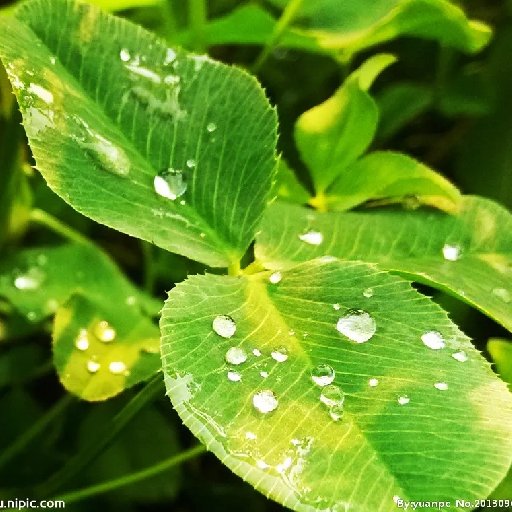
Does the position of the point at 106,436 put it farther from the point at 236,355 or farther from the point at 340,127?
the point at 340,127

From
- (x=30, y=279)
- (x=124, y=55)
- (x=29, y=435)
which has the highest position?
(x=124, y=55)

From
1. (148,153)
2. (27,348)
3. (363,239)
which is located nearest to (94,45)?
(148,153)

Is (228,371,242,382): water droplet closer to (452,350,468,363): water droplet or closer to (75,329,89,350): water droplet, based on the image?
(452,350,468,363): water droplet

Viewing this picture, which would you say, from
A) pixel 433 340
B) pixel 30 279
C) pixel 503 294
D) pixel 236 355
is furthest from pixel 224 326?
pixel 30 279

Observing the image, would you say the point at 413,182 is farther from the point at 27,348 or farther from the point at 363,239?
the point at 27,348

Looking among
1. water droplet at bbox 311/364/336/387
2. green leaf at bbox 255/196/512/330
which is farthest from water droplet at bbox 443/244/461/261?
water droplet at bbox 311/364/336/387

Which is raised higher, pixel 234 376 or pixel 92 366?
pixel 234 376
